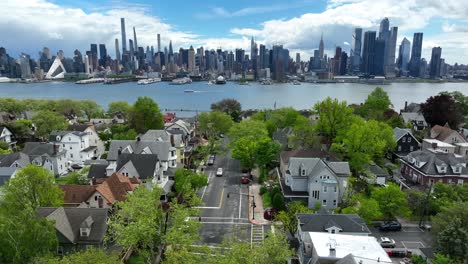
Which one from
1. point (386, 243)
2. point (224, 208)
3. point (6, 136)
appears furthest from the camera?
point (6, 136)

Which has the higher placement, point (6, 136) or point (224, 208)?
point (6, 136)

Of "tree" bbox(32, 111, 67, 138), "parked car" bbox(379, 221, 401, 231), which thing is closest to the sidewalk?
"parked car" bbox(379, 221, 401, 231)

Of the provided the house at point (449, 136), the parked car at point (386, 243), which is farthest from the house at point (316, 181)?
the house at point (449, 136)

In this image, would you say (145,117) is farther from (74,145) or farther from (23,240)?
(23,240)

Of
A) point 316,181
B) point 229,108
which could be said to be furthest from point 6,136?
point 316,181

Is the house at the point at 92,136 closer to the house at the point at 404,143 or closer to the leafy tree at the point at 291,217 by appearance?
the leafy tree at the point at 291,217

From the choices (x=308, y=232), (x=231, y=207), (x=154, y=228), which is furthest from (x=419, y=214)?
(x=154, y=228)
